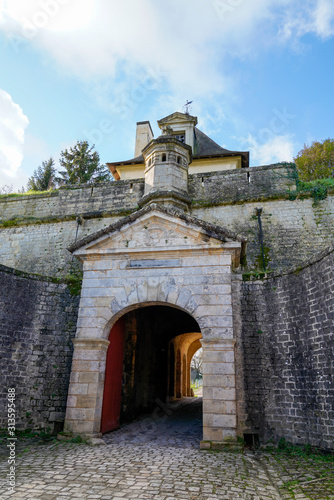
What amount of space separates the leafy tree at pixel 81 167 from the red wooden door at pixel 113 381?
17996 millimetres

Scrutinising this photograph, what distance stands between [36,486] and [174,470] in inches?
69.2

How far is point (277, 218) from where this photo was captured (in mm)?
10742

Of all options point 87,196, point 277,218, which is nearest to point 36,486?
point 277,218

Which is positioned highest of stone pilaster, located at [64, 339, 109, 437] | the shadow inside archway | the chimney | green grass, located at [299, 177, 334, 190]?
the chimney

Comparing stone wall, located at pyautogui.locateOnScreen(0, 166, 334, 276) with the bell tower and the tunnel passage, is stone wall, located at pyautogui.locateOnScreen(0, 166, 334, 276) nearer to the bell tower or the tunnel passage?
the bell tower

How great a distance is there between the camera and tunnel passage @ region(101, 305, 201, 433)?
7.66 m

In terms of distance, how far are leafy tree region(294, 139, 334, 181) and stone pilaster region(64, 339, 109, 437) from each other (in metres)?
17.1

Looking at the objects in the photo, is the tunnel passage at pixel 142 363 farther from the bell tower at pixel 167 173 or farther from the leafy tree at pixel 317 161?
the leafy tree at pixel 317 161

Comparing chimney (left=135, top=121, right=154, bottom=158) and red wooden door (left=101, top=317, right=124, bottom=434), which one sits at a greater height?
chimney (left=135, top=121, right=154, bottom=158)

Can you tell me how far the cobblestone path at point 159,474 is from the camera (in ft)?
12.3

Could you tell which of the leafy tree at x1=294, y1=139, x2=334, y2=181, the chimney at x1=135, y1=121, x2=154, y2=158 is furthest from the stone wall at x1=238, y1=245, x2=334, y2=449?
the leafy tree at x1=294, y1=139, x2=334, y2=181

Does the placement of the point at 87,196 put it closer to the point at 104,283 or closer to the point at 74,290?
the point at 74,290

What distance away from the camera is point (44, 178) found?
26109 mm

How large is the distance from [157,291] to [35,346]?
3097 mm
